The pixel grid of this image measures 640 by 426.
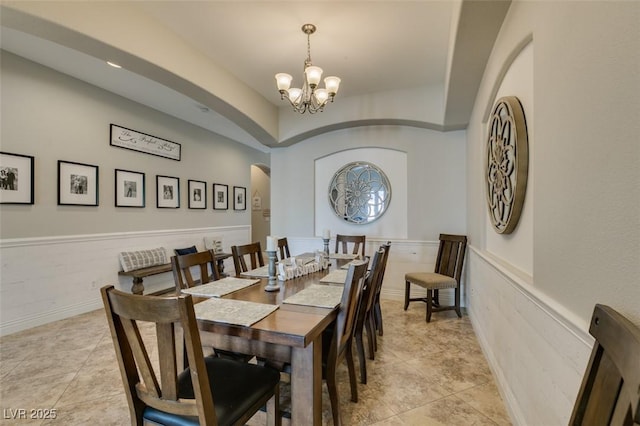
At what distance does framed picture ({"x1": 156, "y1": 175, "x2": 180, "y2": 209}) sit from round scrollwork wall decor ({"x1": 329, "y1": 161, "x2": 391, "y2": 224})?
8.56ft

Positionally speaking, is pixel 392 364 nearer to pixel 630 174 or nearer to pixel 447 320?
pixel 447 320

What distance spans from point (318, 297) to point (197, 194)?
431 cm

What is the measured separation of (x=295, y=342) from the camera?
1.22 m

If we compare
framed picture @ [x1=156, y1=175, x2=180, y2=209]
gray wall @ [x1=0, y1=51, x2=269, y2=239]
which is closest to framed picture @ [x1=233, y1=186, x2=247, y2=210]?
gray wall @ [x1=0, y1=51, x2=269, y2=239]

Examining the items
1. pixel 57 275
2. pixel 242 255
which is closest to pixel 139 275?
pixel 57 275

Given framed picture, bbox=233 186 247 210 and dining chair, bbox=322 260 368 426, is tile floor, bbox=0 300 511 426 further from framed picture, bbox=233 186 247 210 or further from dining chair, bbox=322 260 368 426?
framed picture, bbox=233 186 247 210

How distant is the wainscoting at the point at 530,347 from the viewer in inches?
42.2

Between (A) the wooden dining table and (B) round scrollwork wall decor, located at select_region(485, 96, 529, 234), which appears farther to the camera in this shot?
(B) round scrollwork wall decor, located at select_region(485, 96, 529, 234)

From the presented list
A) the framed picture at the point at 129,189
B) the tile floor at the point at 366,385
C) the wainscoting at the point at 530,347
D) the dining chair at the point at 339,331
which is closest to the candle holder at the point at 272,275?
the dining chair at the point at 339,331

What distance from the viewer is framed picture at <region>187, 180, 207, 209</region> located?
5227mm

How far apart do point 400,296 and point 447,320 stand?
91cm

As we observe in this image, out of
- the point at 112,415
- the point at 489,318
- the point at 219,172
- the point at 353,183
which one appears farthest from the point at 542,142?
the point at 219,172

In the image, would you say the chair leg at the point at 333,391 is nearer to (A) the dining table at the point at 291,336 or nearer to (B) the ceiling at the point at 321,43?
(A) the dining table at the point at 291,336

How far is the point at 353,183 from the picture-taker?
178 inches
